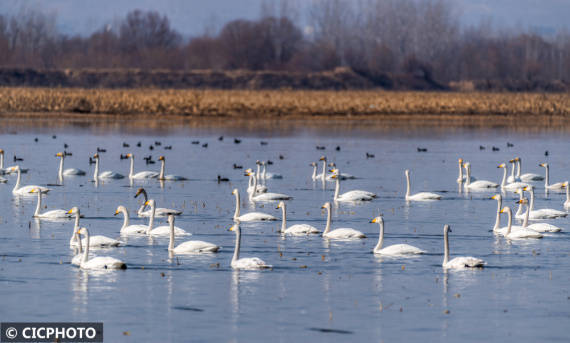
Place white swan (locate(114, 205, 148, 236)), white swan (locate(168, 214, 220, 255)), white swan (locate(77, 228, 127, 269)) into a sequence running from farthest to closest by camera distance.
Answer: white swan (locate(114, 205, 148, 236)) < white swan (locate(168, 214, 220, 255)) < white swan (locate(77, 228, 127, 269))

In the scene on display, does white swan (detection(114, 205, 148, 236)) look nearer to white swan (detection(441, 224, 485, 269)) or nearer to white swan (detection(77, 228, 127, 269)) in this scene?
white swan (detection(77, 228, 127, 269))

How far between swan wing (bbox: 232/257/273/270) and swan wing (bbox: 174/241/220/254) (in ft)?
4.62

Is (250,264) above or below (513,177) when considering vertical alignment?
below

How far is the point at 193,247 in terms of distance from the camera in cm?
1728

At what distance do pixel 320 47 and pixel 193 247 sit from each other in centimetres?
12122

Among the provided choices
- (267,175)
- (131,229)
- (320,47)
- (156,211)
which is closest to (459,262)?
(131,229)

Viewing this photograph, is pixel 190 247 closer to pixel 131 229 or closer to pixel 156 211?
pixel 131 229

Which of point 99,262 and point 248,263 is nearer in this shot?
point 99,262

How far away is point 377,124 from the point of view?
209 feet

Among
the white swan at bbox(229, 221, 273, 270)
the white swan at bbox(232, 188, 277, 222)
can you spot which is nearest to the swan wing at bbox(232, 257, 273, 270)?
the white swan at bbox(229, 221, 273, 270)

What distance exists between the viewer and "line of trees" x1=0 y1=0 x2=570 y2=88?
127625 millimetres

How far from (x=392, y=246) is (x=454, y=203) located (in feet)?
27.9

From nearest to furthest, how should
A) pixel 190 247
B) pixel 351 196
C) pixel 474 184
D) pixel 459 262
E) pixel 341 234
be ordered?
pixel 459 262, pixel 190 247, pixel 341 234, pixel 351 196, pixel 474 184

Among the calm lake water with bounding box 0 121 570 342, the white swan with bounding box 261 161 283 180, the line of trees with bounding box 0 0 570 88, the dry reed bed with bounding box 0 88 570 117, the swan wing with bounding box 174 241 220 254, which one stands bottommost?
the calm lake water with bounding box 0 121 570 342
